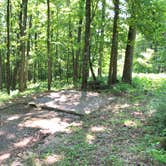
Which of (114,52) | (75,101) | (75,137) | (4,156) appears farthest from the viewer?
(114,52)

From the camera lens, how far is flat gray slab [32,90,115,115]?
8773 mm

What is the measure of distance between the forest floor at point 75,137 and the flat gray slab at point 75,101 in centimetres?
24

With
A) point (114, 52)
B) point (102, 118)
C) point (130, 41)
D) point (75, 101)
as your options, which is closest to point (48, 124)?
point (102, 118)

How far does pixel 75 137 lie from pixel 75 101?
3566 millimetres

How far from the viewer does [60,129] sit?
6.96 m

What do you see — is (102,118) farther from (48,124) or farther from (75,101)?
(75,101)

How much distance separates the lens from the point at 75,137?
6246 millimetres

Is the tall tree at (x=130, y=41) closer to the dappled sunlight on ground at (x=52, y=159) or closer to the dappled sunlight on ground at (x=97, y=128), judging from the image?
the dappled sunlight on ground at (x=97, y=128)

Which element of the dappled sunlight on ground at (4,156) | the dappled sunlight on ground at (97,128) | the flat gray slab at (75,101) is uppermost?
the flat gray slab at (75,101)

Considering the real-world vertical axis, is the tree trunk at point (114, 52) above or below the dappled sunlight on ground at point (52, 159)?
above

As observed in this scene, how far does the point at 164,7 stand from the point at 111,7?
119 inches

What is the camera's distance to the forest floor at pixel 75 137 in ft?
16.8

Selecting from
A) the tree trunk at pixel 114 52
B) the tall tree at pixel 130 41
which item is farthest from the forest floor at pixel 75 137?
the tall tree at pixel 130 41

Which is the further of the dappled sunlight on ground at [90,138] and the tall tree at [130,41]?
the tall tree at [130,41]
